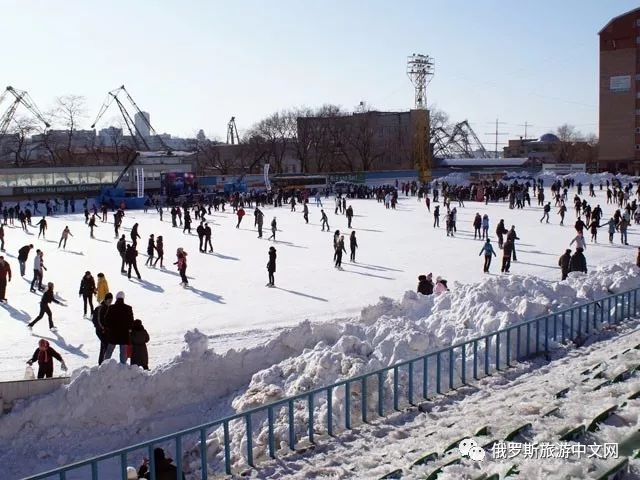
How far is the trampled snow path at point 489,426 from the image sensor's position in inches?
203

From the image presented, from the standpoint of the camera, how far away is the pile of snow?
750cm

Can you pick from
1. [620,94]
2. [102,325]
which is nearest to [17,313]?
[102,325]

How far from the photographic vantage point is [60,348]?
38.5 feet

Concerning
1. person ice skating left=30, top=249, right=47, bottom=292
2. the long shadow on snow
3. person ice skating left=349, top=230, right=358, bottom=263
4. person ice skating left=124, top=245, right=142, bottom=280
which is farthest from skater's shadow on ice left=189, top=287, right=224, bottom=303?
person ice skating left=349, top=230, right=358, bottom=263

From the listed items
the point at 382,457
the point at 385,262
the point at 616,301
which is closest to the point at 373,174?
the point at 385,262

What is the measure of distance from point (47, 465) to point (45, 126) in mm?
83860

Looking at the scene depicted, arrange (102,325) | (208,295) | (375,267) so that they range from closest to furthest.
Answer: (102,325)
(208,295)
(375,267)

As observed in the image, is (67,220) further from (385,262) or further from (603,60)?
(603,60)

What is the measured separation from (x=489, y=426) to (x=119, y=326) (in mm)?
5908

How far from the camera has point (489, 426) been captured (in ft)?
19.9

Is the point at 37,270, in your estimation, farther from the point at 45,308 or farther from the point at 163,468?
the point at 163,468

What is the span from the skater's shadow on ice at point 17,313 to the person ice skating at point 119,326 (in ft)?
14.1

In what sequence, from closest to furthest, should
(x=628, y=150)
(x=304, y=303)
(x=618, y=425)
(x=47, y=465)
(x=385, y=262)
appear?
(x=618, y=425) → (x=47, y=465) → (x=304, y=303) → (x=385, y=262) → (x=628, y=150)

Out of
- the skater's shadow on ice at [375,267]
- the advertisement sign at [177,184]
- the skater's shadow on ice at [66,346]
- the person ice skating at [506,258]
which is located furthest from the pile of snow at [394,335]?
the advertisement sign at [177,184]
